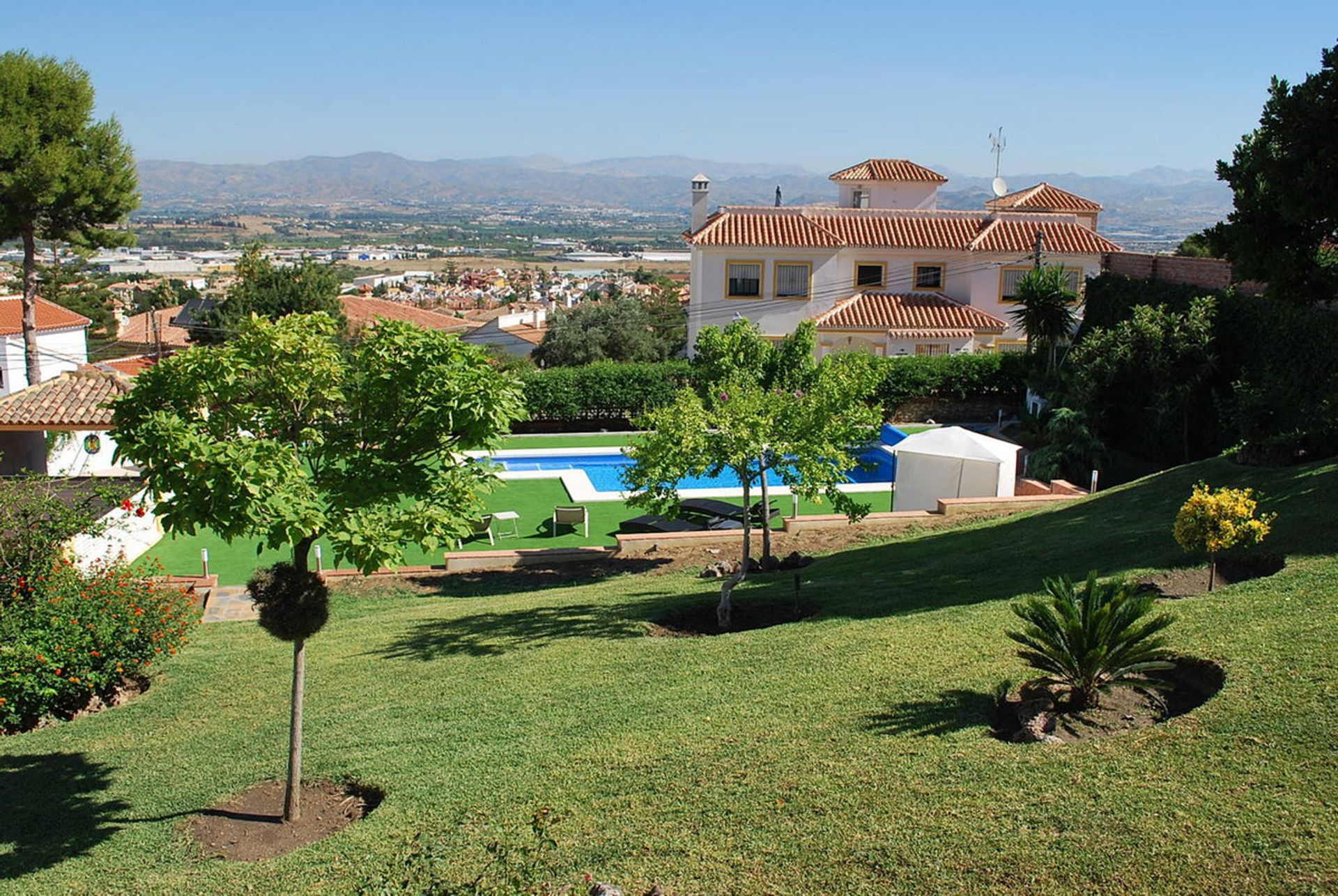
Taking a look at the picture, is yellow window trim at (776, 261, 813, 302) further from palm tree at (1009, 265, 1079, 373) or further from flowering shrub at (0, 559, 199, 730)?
flowering shrub at (0, 559, 199, 730)

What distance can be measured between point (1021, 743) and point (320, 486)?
5.07 metres

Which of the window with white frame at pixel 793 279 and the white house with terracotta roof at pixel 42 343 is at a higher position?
the window with white frame at pixel 793 279

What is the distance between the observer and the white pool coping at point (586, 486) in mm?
22859

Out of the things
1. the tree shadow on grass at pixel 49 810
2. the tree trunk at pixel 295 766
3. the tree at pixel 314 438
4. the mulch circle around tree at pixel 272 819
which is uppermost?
the tree at pixel 314 438

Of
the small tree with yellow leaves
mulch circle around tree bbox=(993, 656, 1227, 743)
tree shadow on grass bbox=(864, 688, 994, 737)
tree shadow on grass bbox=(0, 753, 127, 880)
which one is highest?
the small tree with yellow leaves

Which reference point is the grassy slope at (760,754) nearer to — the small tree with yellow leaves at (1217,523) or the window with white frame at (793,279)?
the small tree with yellow leaves at (1217,523)

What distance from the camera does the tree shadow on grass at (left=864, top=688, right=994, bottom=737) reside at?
24.9 ft

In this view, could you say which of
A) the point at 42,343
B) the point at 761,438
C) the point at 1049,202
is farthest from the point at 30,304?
the point at 1049,202

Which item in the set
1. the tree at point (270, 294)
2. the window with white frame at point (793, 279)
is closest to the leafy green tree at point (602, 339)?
the window with white frame at point (793, 279)

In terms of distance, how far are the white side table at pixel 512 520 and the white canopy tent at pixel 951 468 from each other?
7.10 meters

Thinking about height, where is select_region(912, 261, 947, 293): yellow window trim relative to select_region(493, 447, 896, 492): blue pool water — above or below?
above

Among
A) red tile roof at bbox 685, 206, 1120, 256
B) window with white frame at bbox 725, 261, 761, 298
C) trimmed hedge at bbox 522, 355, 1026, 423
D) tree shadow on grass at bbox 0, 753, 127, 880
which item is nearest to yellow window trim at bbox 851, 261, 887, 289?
red tile roof at bbox 685, 206, 1120, 256

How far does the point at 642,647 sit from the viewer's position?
10922 mm

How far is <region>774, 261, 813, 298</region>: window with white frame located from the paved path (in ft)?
90.0
